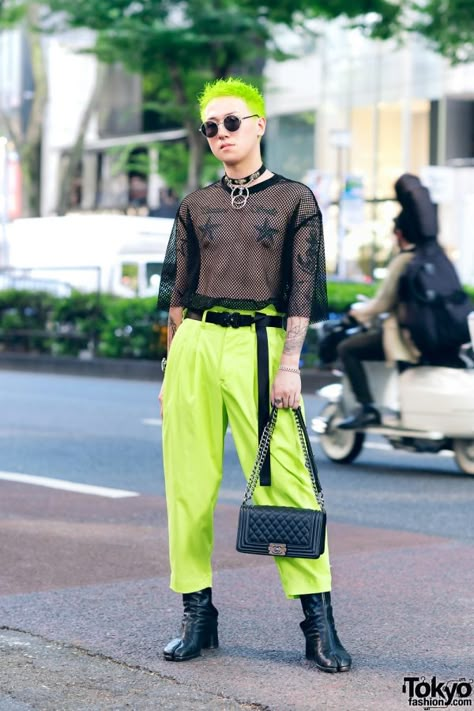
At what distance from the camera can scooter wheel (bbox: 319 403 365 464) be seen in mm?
11430

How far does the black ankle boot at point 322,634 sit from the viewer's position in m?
4.86

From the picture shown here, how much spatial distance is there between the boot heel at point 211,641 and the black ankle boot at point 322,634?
14.7 inches

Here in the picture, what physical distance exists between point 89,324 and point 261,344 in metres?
21.3

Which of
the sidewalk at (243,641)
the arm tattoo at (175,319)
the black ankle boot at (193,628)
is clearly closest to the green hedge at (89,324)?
the sidewalk at (243,641)

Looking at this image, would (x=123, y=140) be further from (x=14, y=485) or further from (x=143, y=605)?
(x=143, y=605)

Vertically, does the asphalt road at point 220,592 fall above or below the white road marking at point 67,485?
below

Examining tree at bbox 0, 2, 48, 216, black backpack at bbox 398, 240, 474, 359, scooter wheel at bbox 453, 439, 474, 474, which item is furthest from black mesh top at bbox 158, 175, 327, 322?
tree at bbox 0, 2, 48, 216

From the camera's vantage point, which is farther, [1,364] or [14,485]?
[1,364]

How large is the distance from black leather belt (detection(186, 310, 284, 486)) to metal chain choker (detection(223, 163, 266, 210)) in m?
0.34

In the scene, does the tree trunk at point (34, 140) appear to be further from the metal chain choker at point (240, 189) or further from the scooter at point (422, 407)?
the metal chain choker at point (240, 189)

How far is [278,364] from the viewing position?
4.94m

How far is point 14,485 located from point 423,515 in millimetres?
2642

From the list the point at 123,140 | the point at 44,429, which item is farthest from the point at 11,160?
the point at 44,429

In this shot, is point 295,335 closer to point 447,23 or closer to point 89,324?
point 447,23
